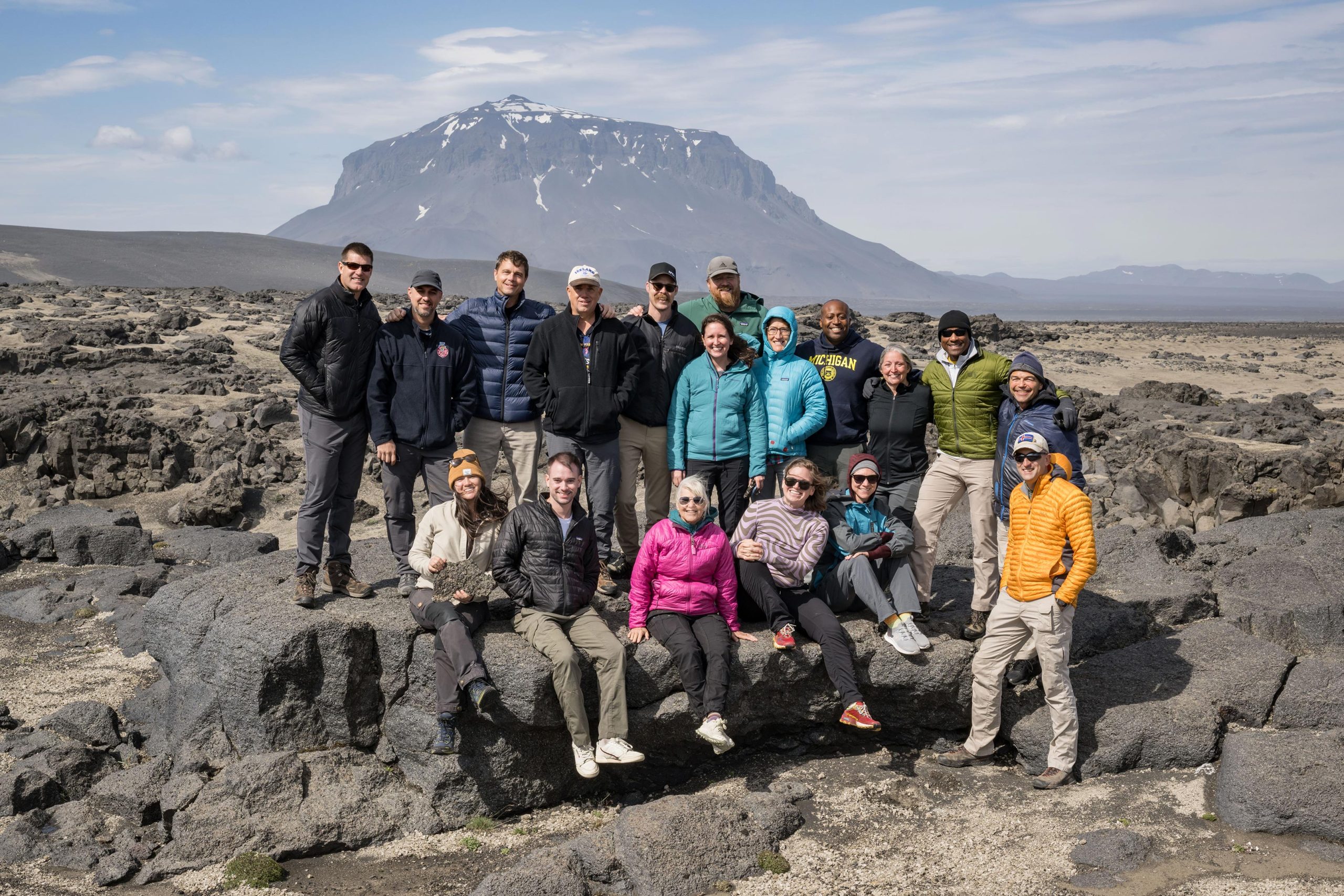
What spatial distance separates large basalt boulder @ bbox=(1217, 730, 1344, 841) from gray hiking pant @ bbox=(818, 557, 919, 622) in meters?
2.80

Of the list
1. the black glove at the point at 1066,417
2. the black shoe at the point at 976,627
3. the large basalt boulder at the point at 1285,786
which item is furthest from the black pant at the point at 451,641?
the large basalt boulder at the point at 1285,786

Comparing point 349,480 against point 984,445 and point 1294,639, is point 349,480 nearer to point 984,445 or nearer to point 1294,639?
point 984,445

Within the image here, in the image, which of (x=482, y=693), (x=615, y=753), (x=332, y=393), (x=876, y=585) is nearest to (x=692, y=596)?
(x=615, y=753)

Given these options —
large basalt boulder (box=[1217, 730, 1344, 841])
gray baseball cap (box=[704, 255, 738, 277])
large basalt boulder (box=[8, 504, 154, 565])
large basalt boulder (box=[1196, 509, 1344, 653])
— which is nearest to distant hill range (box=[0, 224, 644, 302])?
large basalt boulder (box=[8, 504, 154, 565])

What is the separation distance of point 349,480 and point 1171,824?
24.2 feet

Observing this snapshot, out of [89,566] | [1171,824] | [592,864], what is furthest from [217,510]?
[1171,824]

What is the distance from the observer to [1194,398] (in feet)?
94.4

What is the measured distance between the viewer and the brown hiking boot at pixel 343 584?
29.4ft

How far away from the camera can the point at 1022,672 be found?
30.0 ft

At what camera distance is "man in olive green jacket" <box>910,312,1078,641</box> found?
879 cm

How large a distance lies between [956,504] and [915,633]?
127 centimetres

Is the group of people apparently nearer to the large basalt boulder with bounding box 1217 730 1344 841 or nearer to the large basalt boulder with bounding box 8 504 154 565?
the large basalt boulder with bounding box 1217 730 1344 841

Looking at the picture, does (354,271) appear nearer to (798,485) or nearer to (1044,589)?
(798,485)

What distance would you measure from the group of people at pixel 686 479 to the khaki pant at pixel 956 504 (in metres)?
0.02
